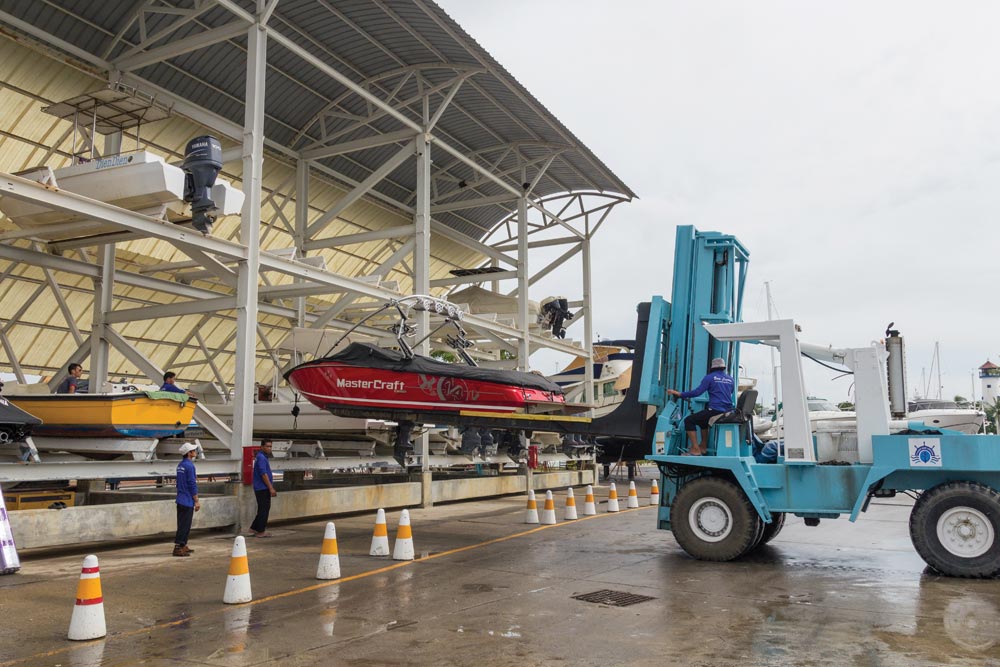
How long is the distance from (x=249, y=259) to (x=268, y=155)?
342 inches

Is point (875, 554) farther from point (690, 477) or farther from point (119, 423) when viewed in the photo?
point (119, 423)

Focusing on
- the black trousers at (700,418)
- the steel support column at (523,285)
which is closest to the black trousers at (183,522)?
the black trousers at (700,418)

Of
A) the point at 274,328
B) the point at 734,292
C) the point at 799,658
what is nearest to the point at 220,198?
the point at 734,292

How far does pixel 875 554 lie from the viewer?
1006cm

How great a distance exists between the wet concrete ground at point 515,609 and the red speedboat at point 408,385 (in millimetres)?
2057

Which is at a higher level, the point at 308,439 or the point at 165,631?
the point at 308,439

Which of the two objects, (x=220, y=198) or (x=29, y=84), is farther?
(x=29, y=84)

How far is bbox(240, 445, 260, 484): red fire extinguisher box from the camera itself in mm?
12547

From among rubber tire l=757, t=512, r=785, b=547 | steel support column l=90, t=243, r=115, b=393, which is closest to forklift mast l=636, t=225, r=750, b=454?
rubber tire l=757, t=512, r=785, b=547

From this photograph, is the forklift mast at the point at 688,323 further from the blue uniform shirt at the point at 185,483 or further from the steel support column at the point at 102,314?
the steel support column at the point at 102,314

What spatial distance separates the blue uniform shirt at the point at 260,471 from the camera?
11852 millimetres

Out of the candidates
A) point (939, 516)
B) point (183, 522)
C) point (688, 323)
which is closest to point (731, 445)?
point (688, 323)

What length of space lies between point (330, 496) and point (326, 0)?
9722 mm

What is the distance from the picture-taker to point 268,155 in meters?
20.8
